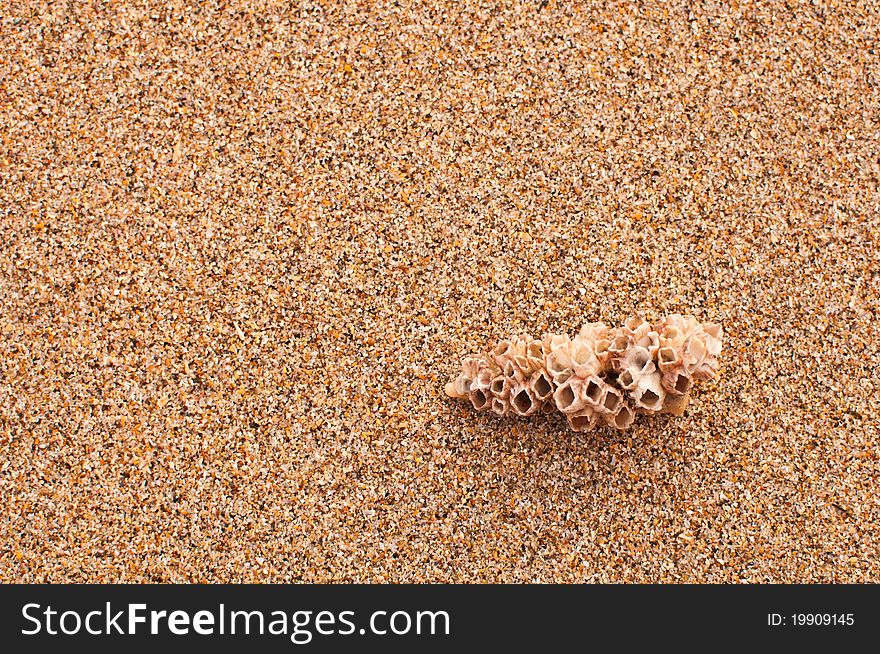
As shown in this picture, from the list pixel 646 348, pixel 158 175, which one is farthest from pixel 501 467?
pixel 158 175

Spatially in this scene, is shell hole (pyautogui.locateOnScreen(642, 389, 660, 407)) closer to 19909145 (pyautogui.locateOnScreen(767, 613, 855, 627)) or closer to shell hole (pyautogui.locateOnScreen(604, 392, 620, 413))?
shell hole (pyautogui.locateOnScreen(604, 392, 620, 413))

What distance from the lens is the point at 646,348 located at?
48.9 inches

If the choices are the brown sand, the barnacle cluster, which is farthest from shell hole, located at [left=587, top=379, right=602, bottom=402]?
the brown sand

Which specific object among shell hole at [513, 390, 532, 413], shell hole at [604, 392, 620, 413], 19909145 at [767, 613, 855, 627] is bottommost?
19909145 at [767, 613, 855, 627]

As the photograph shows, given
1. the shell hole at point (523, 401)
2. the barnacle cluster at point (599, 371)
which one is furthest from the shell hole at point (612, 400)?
the shell hole at point (523, 401)

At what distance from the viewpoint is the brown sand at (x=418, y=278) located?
4.31 ft

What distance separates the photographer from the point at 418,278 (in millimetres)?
1376

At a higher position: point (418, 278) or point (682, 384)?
point (418, 278)

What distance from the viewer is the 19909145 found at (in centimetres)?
129

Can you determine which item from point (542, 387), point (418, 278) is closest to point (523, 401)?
point (542, 387)

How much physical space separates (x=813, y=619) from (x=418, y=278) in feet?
2.70

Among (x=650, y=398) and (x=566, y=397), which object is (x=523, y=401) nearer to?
(x=566, y=397)

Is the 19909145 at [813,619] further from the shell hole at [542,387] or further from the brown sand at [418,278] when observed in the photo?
the shell hole at [542,387]

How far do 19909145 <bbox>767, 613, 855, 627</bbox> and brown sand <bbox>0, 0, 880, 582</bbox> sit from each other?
0.06 m
